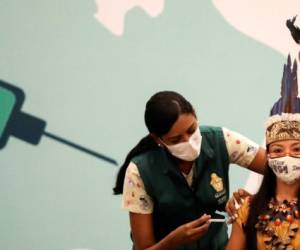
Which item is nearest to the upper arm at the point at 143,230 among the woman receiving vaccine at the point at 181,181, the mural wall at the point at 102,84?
the woman receiving vaccine at the point at 181,181

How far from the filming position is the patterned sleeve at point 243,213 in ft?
5.01

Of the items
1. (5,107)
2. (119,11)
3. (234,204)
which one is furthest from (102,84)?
(234,204)

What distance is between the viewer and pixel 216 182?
5.62 ft

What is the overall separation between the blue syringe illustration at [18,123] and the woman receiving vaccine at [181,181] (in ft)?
2.70

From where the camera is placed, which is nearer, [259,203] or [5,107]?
[259,203]

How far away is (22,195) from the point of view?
8.30 ft

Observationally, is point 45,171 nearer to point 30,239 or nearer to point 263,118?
point 30,239

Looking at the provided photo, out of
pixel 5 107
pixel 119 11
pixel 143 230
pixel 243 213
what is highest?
pixel 119 11

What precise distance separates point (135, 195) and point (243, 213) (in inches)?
13.5

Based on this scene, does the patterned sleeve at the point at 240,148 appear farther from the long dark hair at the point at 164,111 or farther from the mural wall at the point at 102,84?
the mural wall at the point at 102,84

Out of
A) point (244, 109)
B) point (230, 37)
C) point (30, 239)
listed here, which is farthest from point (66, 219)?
point (230, 37)

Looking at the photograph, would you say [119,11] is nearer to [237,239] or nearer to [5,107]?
[5,107]

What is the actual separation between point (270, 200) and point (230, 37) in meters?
1.16

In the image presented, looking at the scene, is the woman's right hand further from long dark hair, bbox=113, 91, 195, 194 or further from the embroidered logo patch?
long dark hair, bbox=113, 91, 195, 194
